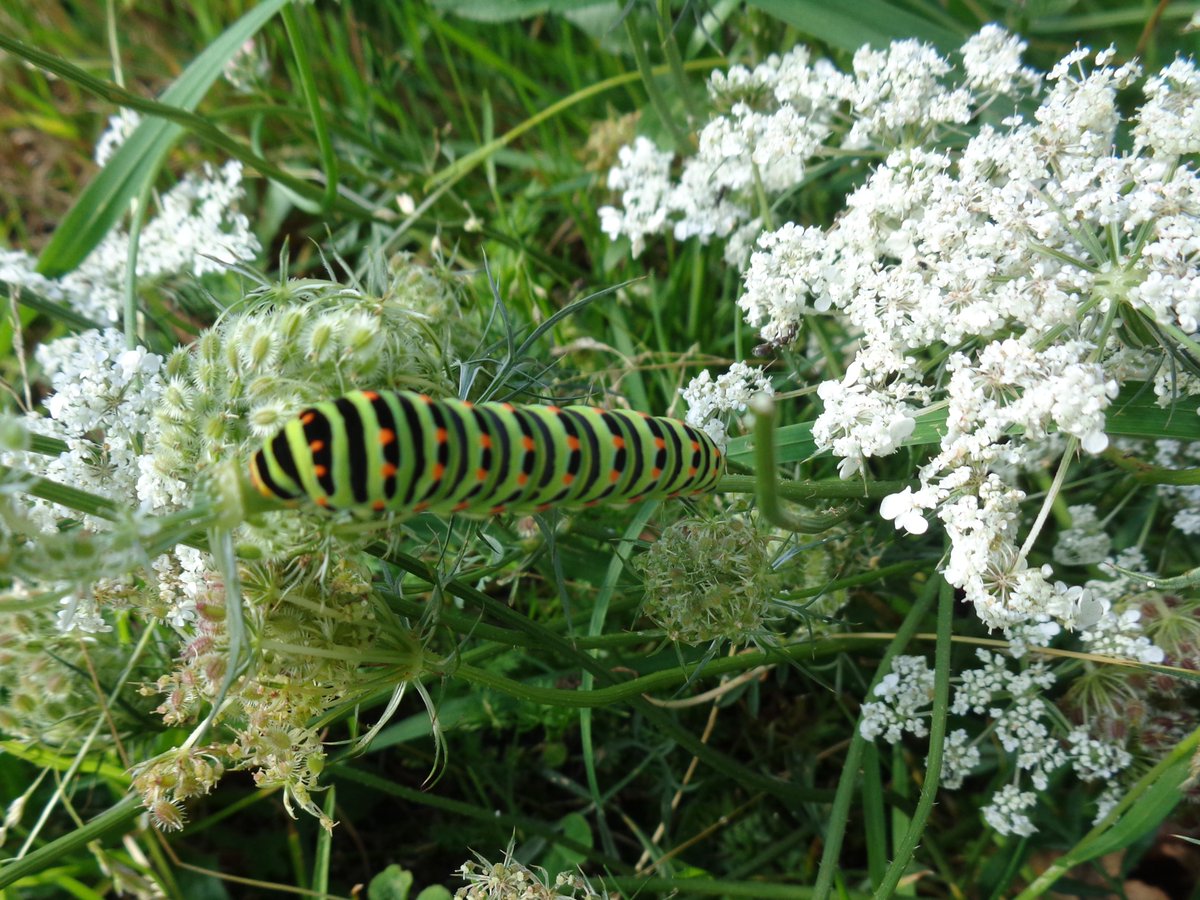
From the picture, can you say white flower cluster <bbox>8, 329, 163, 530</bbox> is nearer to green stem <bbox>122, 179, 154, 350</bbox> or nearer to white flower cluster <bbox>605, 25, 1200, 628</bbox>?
green stem <bbox>122, 179, 154, 350</bbox>

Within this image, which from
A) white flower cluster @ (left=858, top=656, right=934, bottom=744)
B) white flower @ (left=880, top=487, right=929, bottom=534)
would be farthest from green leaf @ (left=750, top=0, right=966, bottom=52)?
white flower cluster @ (left=858, top=656, right=934, bottom=744)

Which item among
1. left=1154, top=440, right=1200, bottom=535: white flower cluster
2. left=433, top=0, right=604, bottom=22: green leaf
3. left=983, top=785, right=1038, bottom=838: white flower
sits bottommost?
left=983, top=785, right=1038, bottom=838: white flower

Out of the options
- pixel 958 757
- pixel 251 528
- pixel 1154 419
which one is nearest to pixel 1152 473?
pixel 1154 419

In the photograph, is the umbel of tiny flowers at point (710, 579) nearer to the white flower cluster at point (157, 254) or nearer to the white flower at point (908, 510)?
the white flower at point (908, 510)

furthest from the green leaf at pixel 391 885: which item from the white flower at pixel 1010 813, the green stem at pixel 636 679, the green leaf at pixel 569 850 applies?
the white flower at pixel 1010 813

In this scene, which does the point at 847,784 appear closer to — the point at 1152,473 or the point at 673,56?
the point at 1152,473

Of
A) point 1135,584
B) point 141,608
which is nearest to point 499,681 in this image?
point 141,608
